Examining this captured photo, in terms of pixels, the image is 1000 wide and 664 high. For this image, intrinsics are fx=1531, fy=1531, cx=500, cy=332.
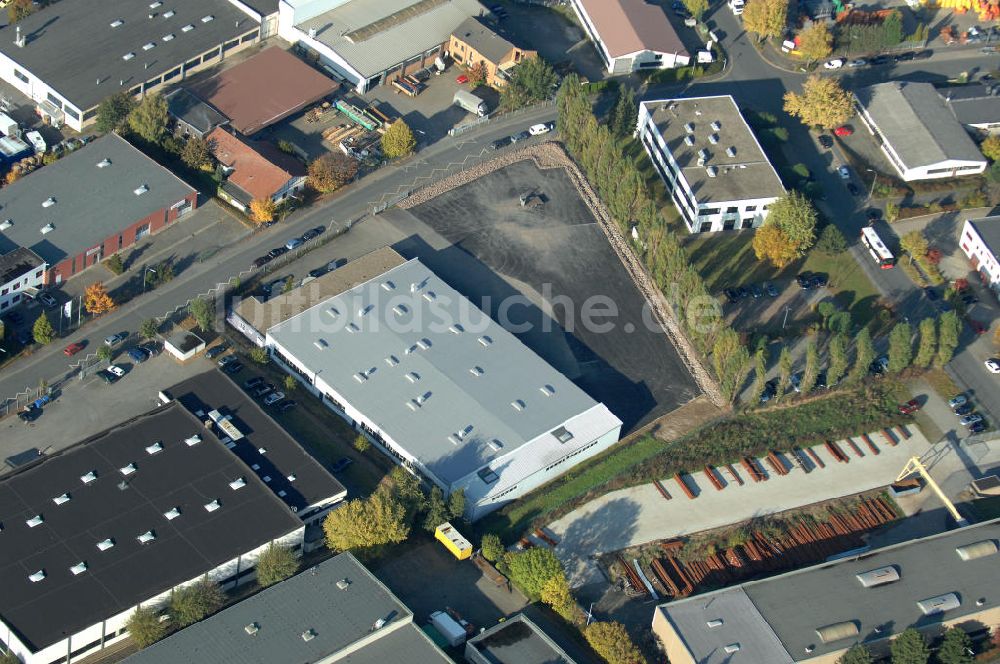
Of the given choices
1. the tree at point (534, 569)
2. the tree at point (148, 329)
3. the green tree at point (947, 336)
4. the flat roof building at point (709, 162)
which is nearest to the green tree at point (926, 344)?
the green tree at point (947, 336)

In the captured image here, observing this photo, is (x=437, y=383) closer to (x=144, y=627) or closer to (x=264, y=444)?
(x=264, y=444)

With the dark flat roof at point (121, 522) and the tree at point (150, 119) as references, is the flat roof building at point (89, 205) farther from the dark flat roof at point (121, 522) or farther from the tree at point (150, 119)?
the dark flat roof at point (121, 522)

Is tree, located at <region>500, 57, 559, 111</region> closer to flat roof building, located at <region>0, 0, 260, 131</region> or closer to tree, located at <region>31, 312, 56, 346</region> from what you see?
flat roof building, located at <region>0, 0, 260, 131</region>

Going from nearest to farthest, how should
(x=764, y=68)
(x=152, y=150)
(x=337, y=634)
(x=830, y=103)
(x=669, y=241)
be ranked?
(x=337, y=634), (x=669, y=241), (x=152, y=150), (x=830, y=103), (x=764, y=68)

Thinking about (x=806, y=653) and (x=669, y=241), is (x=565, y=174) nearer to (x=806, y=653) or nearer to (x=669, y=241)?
(x=669, y=241)

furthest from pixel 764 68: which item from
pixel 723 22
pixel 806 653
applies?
pixel 806 653
